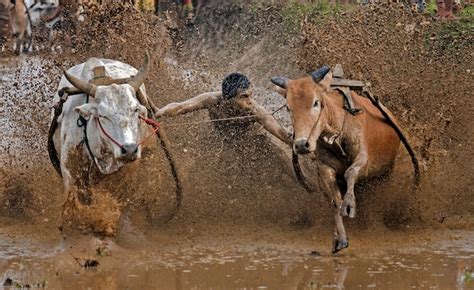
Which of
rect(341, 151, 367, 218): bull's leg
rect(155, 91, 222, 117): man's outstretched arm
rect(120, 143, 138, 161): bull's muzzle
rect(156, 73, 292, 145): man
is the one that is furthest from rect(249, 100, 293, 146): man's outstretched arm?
rect(120, 143, 138, 161): bull's muzzle

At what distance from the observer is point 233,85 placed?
462 inches

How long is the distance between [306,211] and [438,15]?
7469 mm

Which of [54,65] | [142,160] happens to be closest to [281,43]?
[54,65]

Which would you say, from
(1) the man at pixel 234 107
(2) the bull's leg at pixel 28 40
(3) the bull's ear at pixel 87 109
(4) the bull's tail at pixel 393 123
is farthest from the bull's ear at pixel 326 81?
(2) the bull's leg at pixel 28 40

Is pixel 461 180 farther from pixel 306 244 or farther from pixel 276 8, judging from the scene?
pixel 276 8

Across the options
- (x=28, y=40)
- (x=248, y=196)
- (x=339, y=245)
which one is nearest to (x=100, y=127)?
(x=339, y=245)

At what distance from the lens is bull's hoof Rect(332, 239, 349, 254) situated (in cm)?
1024

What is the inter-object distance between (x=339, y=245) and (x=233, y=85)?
6.78 ft

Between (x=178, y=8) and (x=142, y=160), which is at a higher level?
(x=142, y=160)

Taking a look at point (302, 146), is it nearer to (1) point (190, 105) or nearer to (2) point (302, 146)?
(2) point (302, 146)

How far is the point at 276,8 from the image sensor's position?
68.6 ft

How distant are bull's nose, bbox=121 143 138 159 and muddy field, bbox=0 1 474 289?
0.51 metres

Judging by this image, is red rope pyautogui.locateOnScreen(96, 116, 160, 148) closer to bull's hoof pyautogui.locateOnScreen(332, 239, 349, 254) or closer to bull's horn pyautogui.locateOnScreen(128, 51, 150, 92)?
bull's horn pyautogui.locateOnScreen(128, 51, 150, 92)

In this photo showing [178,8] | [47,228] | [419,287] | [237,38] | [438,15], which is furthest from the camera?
[178,8]
